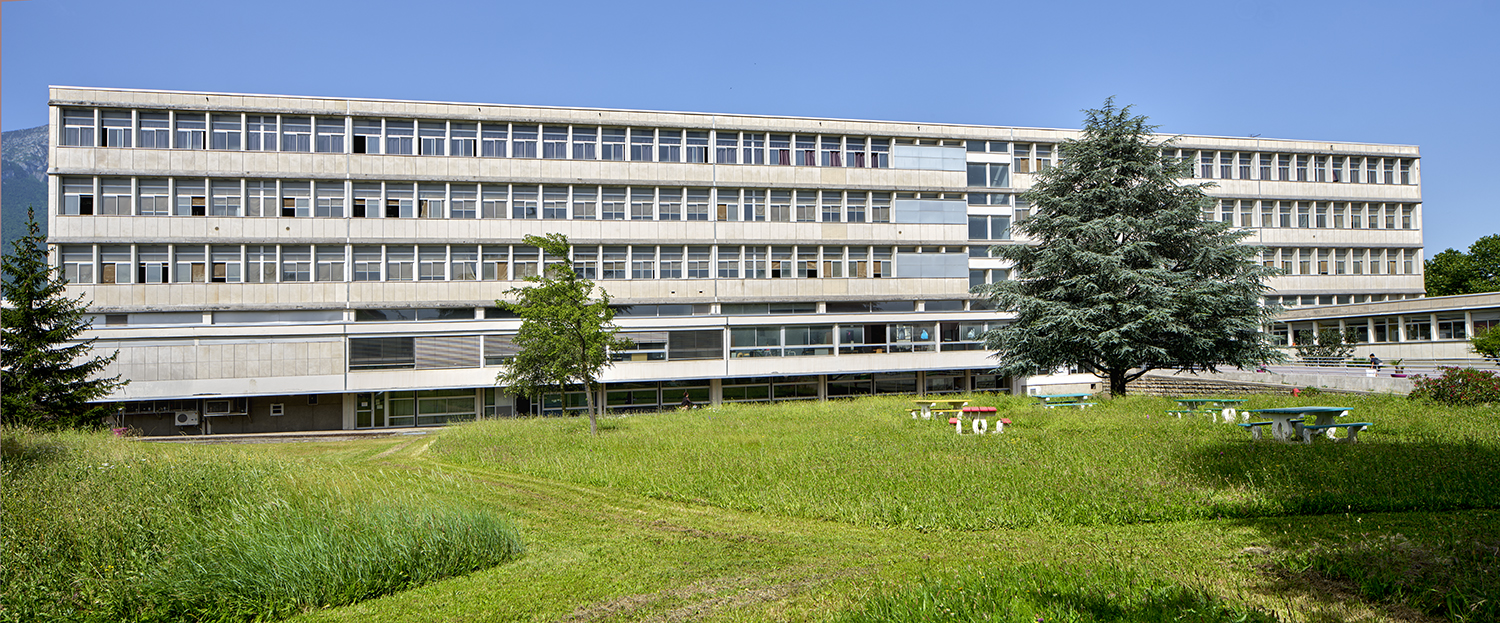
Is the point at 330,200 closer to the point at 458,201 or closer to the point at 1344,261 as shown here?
the point at 458,201

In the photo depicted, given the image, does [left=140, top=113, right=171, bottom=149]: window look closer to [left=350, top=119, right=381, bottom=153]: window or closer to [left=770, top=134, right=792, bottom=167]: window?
[left=350, top=119, right=381, bottom=153]: window

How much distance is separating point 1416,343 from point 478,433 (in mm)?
49675

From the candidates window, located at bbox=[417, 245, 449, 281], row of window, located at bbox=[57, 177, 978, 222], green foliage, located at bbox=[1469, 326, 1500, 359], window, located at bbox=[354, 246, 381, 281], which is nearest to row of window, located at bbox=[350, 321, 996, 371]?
window, located at bbox=[417, 245, 449, 281]

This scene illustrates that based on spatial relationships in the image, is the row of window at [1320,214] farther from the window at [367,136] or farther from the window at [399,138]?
the window at [367,136]

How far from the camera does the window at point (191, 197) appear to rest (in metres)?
37.7

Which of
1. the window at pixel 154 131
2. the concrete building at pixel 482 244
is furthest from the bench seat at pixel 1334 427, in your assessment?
the window at pixel 154 131

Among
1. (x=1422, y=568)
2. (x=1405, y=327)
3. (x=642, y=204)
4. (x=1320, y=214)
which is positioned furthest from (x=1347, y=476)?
(x=1320, y=214)

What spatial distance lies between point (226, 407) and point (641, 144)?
75.6ft

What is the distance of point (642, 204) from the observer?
139 ft

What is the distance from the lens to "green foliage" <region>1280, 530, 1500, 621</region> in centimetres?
603

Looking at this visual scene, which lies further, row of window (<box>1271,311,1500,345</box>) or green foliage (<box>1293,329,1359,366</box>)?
green foliage (<box>1293,329,1359,366</box>)

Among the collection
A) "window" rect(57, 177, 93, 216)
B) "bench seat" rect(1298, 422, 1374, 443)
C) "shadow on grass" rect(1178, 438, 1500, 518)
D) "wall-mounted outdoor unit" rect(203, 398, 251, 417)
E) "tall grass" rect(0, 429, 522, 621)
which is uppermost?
"window" rect(57, 177, 93, 216)

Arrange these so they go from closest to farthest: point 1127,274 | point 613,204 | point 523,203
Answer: point 1127,274 → point 523,203 → point 613,204

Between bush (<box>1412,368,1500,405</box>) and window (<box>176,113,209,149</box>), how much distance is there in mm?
46503
